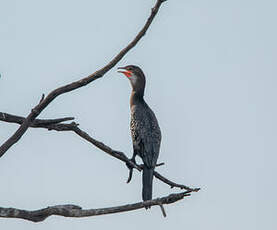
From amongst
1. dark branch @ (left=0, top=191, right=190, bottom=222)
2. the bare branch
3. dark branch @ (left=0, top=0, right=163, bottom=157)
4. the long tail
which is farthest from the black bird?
dark branch @ (left=0, top=0, right=163, bottom=157)

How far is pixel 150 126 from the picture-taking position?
8469 millimetres

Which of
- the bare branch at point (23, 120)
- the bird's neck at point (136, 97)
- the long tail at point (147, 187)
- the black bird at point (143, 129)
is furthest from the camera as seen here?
the bird's neck at point (136, 97)

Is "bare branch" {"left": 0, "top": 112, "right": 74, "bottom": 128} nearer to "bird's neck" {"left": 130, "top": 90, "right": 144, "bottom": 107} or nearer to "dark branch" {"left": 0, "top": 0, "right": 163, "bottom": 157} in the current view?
"dark branch" {"left": 0, "top": 0, "right": 163, "bottom": 157}

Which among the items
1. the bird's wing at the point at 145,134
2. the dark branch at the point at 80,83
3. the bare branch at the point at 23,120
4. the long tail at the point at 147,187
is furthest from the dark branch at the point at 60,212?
the bird's wing at the point at 145,134

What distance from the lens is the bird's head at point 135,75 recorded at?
912cm

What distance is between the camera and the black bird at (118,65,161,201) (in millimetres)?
7720

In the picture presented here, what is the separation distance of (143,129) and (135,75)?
41.4 inches

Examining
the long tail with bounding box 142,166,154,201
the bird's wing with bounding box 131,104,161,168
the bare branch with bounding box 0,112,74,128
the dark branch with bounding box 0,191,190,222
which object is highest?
the bird's wing with bounding box 131,104,161,168

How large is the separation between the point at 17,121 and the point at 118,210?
1504 millimetres

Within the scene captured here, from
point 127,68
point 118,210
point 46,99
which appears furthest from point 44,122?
point 127,68

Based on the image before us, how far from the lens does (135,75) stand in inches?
361

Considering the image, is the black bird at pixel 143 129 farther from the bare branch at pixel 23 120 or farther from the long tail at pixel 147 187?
the bare branch at pixel 23 120

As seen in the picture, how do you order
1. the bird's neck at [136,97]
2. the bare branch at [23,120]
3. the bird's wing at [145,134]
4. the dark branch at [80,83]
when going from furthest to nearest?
the bird's neck at [136,97] < the bird's wing at [145,134] < the bare branch at [23,120] < the dark branch at [80,83]

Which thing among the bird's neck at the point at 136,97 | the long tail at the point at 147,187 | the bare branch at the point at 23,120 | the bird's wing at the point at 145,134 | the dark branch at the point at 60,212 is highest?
the bird's neck at the point at 136,97
